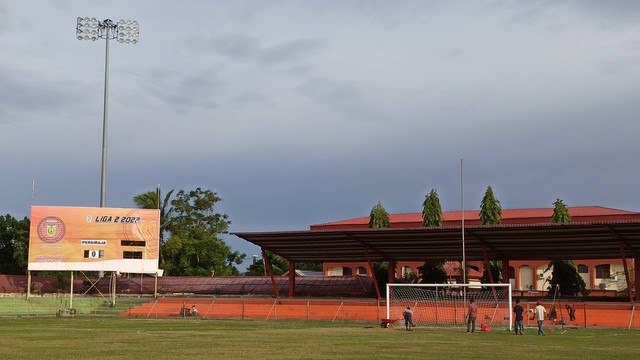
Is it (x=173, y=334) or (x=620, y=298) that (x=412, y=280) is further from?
(x=173, y=334)

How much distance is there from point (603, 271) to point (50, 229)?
59.8 m

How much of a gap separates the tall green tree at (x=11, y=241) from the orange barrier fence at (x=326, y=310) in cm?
3445

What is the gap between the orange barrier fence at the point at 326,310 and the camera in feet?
159

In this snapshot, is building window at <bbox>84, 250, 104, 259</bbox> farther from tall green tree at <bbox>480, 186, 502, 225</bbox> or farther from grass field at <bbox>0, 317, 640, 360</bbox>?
tall green tree at <bbox>480, 186, 502, 225</bbox>

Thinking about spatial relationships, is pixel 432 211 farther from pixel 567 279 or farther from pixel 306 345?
pixel 306 345

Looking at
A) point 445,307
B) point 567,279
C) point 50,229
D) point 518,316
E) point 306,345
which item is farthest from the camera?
point 567,279

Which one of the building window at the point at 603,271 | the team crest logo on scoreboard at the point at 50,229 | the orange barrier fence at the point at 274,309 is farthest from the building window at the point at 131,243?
the building window at the point at 603,271

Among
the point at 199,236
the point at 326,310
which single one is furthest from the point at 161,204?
the point at 326,310

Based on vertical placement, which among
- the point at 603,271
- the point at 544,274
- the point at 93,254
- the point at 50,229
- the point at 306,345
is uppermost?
the point at 50,229

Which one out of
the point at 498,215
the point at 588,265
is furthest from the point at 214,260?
the point at 588,265

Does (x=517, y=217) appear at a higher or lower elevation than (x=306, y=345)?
higher

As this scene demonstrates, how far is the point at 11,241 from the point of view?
94.8 meters

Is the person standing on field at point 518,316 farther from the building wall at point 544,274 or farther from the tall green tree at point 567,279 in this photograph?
the building wall at point 544,274

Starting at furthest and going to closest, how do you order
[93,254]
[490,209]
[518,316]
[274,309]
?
[490,209] < [93,254] < [274,309] < [518,316]
